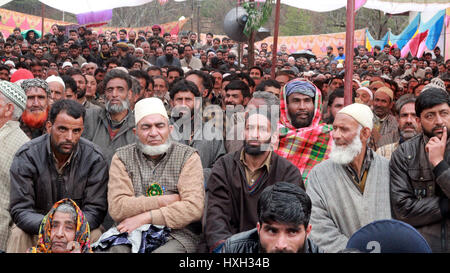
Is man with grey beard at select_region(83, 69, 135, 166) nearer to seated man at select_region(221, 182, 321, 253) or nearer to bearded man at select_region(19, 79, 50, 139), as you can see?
bearded man at select_region(19, 79, 50, 139)

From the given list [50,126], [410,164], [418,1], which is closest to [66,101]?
[50,126]

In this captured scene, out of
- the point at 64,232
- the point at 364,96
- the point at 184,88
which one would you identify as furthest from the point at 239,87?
the point at 64,232

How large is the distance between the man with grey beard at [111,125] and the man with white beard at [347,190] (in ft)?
6.13

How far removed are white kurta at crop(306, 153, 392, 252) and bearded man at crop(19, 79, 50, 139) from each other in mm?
2812

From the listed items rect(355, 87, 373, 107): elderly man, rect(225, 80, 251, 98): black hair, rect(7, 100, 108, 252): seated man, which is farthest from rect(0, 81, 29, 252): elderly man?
rect(355, 87, 373, 107): elderly man

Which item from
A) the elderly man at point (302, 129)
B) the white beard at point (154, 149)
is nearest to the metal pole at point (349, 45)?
the elderly man at point (302, 129)

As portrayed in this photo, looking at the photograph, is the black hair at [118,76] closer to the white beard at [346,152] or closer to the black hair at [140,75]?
the black hair at [140,75]

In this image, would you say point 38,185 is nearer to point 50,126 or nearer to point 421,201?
point 50,126

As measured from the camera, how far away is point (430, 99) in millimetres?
3455

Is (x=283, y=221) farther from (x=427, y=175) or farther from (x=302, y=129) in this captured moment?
(x=302, y=129)

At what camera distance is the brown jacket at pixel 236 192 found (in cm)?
363

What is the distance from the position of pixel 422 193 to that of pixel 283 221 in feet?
4.29

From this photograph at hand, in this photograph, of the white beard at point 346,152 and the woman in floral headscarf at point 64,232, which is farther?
the white beard at point 346,152

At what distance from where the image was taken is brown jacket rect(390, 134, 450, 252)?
325cm
